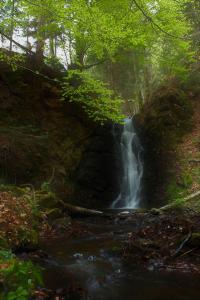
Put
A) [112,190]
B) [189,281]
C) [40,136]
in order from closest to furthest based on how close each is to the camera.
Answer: [189,281] < [40,136] < [112,190]

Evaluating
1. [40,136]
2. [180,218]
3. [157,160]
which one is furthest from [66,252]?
[157,160]

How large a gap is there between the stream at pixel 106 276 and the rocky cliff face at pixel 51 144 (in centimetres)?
710

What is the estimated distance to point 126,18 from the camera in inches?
655

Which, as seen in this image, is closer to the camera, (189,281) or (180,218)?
(189,281)

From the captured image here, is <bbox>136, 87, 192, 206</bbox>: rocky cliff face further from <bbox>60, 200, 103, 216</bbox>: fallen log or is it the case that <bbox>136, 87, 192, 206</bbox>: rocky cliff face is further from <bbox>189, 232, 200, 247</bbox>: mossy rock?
<bbox>189, 232, 200, 247</bbox>: mossy rock

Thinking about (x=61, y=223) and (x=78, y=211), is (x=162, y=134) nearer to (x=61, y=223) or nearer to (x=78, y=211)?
(x=78, y=211)

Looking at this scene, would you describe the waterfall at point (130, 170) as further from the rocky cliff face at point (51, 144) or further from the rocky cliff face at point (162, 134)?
the rocky cliff face at point (51, 144)

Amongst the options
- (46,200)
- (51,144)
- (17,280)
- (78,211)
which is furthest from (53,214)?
(17,280)

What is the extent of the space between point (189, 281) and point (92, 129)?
47.0 ft

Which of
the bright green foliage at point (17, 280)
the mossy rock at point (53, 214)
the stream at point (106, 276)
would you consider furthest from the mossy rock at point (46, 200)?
the bright green foliage at point (17, 280)

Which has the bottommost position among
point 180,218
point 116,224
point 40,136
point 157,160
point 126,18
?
point 116,224

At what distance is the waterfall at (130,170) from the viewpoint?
18.4 m

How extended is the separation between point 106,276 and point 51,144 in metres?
12.0

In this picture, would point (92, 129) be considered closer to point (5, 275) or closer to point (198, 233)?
point (198, 233)
